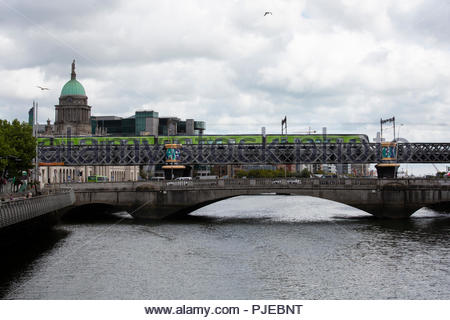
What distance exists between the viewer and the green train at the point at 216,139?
491ft

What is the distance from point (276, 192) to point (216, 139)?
56.8 meters

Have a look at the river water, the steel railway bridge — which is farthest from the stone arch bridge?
the steel railway bridge

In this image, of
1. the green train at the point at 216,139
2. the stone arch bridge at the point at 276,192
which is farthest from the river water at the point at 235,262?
the green train at the point at 216,139

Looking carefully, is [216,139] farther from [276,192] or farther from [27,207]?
[27,207]

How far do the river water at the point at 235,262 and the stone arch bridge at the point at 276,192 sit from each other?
779cm

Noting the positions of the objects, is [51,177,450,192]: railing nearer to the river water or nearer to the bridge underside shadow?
the bridge underside shadow

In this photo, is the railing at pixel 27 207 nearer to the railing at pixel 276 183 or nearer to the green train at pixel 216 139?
the railing at pixel 276 183

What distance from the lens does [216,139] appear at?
507 feet

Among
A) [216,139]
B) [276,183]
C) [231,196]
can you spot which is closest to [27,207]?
[231,196]

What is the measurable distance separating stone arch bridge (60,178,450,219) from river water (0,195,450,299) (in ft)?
25.6

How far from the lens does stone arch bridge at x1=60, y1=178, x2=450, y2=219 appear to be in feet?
320
